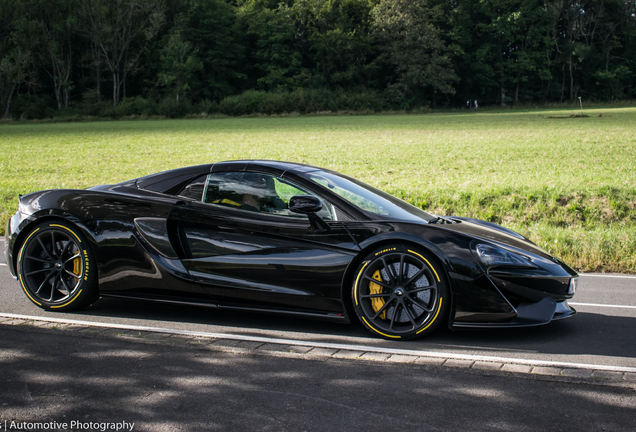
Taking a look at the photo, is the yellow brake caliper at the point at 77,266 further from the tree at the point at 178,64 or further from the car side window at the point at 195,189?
the tree at the point at 178,64

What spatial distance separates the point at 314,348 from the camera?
448 centimetres

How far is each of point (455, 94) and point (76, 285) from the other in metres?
88.3

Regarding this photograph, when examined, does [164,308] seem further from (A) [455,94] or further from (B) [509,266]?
(A) [455,94]

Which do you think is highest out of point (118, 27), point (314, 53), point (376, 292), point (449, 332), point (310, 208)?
point (118, 27)

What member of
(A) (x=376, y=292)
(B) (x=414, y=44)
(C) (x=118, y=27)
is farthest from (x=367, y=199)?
(B) (x=414, y=44)

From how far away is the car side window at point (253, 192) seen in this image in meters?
4.98

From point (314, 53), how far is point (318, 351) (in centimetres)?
8415

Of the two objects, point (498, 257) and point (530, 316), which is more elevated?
point (498, 257)

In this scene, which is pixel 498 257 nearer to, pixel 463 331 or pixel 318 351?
pixel 463 331

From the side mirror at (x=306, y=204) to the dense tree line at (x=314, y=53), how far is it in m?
66.3

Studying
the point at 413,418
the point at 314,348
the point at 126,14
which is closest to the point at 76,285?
the point at 314,348

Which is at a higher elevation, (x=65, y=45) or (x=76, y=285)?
(x=65, y=45)

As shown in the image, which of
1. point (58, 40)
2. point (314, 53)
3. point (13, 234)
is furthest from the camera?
point (314, 53)

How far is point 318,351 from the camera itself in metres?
4.42
